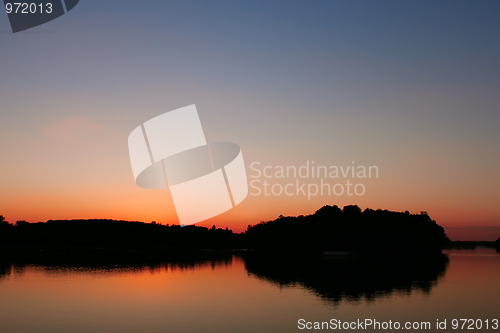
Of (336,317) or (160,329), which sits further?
(336,317)

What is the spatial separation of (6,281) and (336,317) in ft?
161

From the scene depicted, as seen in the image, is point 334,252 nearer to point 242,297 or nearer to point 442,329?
point 242,297

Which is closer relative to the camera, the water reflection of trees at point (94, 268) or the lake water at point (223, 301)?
the lake water at point (223, 301)

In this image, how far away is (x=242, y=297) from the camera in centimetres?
5269

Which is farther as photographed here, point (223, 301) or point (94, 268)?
point (94, 268)

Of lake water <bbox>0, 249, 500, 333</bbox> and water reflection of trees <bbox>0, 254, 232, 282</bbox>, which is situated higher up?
lake water <bbox>0, 249, 500, 333</bbox>

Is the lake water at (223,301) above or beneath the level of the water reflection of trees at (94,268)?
above

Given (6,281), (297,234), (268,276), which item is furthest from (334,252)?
(6,281)

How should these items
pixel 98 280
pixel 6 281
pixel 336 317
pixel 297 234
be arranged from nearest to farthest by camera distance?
pixel 336 317 → pixel 6 281 → pixel 98 280 → pixel 297 234

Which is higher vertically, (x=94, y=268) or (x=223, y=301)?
(x=223, y=301)

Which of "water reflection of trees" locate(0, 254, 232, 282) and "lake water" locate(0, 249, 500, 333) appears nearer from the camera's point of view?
"lake water" locate(0, 249, 500, 333)

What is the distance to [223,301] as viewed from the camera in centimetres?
4931

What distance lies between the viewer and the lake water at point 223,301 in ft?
120

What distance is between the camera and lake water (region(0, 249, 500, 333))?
36.6 meters
